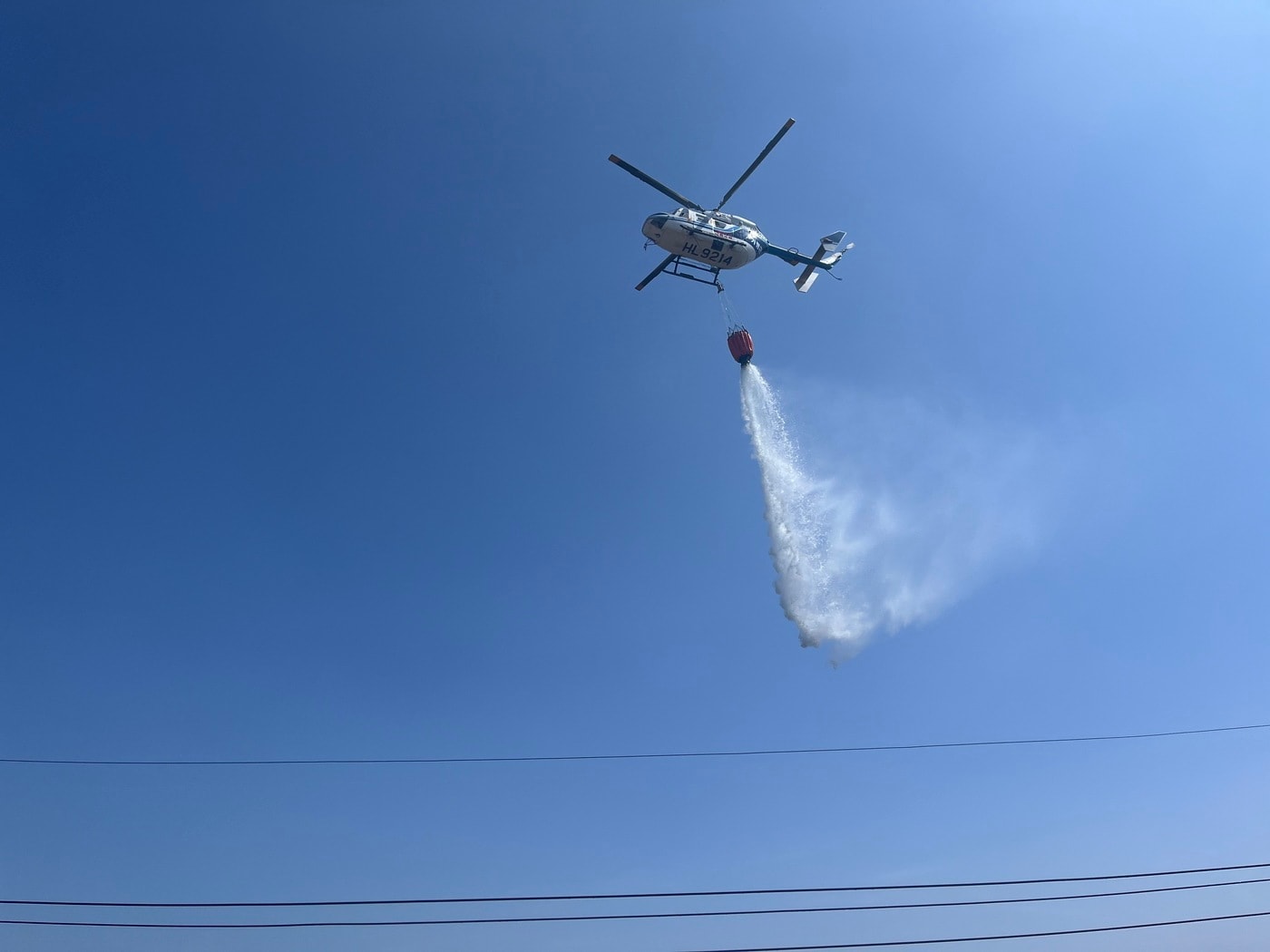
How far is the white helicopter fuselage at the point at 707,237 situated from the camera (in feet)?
150

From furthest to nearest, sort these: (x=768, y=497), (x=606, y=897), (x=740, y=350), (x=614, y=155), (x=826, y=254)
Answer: (x=826, y=254) < (x=768, y=497) < (x=740, y=350) < (x=614, y=155) < (x=606, y=897)

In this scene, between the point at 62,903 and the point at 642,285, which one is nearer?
the point at 62,903

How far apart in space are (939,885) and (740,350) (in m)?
31.4

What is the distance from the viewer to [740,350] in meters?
47.4

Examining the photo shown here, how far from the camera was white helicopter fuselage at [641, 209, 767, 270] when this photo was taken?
4575 cm

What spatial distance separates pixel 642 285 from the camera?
163ft

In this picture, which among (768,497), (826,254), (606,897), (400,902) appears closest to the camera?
(606,897)

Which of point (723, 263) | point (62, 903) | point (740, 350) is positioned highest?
point (723, 263)

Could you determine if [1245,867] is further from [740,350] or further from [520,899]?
[740,350]

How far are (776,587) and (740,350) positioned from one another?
52.5 ft

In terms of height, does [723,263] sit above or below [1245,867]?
above

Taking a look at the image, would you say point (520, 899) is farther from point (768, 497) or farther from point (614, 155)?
point (614, 155)

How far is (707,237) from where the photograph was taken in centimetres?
4672

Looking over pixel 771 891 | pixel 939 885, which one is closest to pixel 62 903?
pixel 771 891
